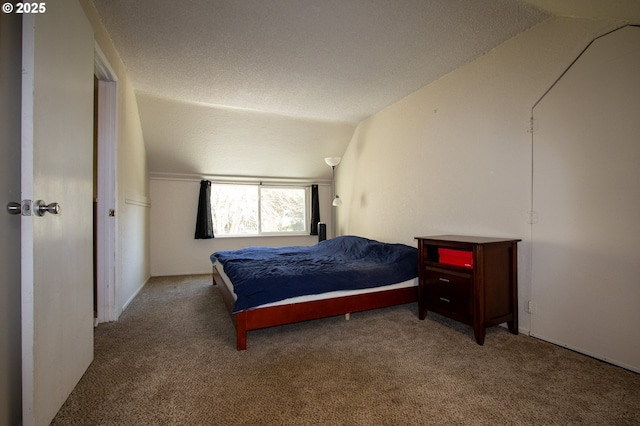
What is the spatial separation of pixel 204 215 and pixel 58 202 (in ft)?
11.5

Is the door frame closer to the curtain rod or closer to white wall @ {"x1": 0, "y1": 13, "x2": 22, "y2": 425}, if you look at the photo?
white wall @ {"x1": 0, "y1": 13, "x2": 22, "y2": 425}

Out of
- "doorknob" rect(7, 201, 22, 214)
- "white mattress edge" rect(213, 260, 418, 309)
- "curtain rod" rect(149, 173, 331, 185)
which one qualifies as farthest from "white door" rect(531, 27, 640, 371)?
"curtain rod" rect(149, 173, 331, 185)

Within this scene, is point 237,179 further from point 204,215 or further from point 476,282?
point 476,282

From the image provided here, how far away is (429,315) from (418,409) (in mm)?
1413

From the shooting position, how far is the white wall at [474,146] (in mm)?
2232

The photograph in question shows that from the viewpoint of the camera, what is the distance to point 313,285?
7.50 feet

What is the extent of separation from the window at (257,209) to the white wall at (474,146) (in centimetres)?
189

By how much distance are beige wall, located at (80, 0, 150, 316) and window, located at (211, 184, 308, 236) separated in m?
1.24

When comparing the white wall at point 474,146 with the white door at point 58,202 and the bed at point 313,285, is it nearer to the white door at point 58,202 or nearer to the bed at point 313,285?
the bed at point 313,285

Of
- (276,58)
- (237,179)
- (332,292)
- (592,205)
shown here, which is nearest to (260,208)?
(237,179)

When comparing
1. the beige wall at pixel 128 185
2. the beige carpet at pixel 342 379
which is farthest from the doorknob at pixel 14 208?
the beige wall at pixel 128 185

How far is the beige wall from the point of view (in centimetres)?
258

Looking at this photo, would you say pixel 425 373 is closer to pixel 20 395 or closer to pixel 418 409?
pixel 418 409

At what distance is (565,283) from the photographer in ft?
6.77
